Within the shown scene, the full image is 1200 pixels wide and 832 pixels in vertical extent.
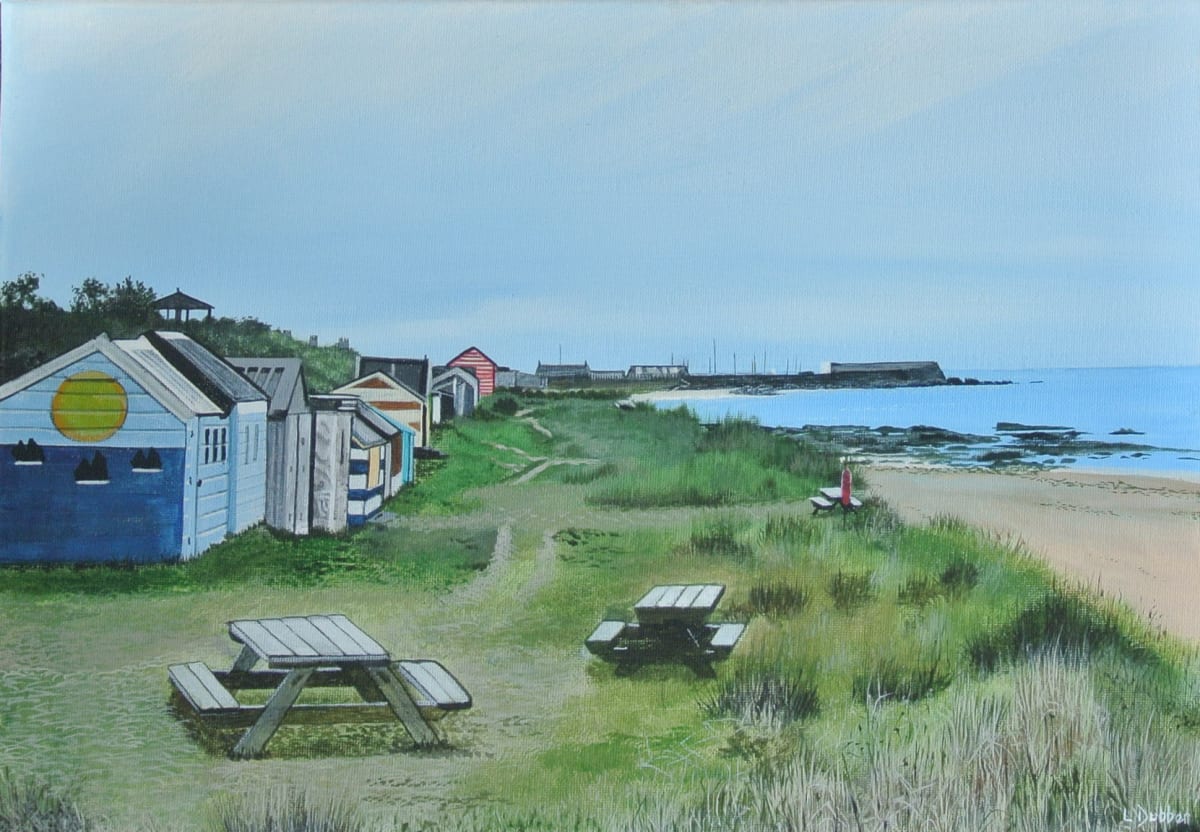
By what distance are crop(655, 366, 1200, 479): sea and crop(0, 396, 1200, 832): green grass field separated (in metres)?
0.16

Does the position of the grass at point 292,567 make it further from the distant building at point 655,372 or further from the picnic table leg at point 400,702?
the distant building at point 655,372

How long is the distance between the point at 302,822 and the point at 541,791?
78 centimetres

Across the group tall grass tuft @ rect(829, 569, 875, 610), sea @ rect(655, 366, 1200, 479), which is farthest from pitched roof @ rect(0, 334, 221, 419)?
tall grass tuft @ rect(829, 569, 875, 610)

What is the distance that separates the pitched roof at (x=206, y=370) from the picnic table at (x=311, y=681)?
2.89 feet

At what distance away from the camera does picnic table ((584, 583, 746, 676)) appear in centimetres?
354

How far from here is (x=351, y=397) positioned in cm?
400

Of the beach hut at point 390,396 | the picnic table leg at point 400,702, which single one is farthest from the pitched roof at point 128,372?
the picnic table leg at point 400,702

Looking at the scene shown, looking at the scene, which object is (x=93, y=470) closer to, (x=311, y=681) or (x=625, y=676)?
(x=311, y=681)

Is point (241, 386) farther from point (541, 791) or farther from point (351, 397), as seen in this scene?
point (541, 791)

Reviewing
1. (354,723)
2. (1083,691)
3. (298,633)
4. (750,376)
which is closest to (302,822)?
(354,723)

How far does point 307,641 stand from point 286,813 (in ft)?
1.82

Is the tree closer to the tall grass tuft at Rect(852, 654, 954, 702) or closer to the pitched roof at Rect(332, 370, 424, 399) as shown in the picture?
the pitched roof at Rect(332, 370, 424, 399)

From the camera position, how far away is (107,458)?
364 cm

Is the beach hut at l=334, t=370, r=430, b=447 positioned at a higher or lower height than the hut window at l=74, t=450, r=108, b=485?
higher
